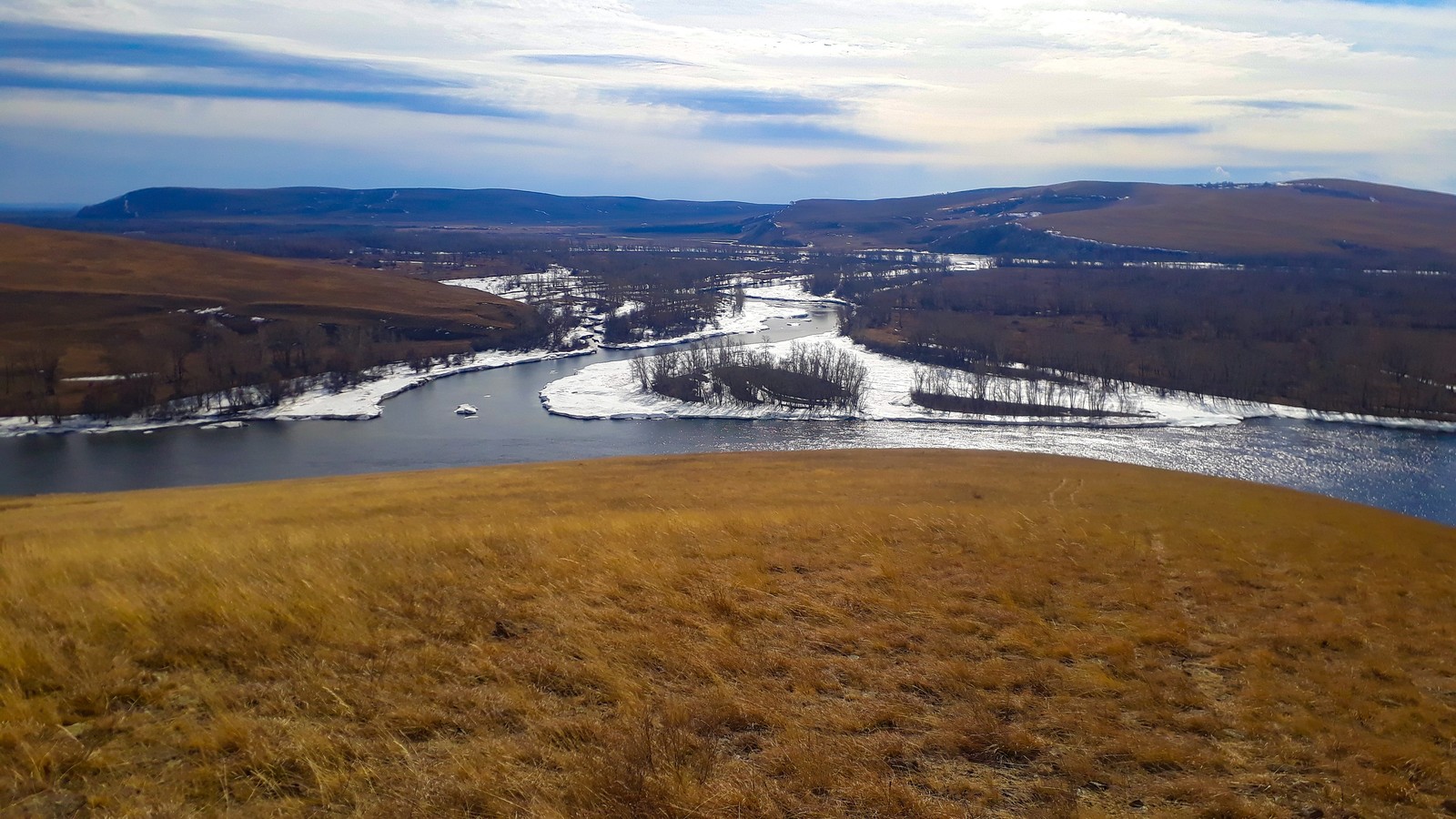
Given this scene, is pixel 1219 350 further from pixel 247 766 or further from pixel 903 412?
pixel 247 766

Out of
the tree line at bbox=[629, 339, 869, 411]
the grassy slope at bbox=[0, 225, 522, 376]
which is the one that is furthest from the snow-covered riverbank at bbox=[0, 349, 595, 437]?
the tree line at bbox=[629, 339, 869, 411]

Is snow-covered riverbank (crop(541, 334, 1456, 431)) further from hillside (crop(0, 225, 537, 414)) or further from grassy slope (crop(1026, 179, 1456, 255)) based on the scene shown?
grassy slope (crop(1026, 179, 1456, 255))

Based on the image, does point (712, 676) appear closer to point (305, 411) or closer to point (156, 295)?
point (305, 411)

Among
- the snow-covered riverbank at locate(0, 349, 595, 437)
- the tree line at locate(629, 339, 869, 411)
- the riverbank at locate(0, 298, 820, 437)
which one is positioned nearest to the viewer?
the snow-covered riverbank at locate(0, 349, 595, 437)

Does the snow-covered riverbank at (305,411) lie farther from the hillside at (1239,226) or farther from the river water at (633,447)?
the hillside at (1239,226)

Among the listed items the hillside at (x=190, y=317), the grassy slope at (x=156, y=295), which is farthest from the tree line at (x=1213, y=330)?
the grassy slope at (x=156, y=295)
